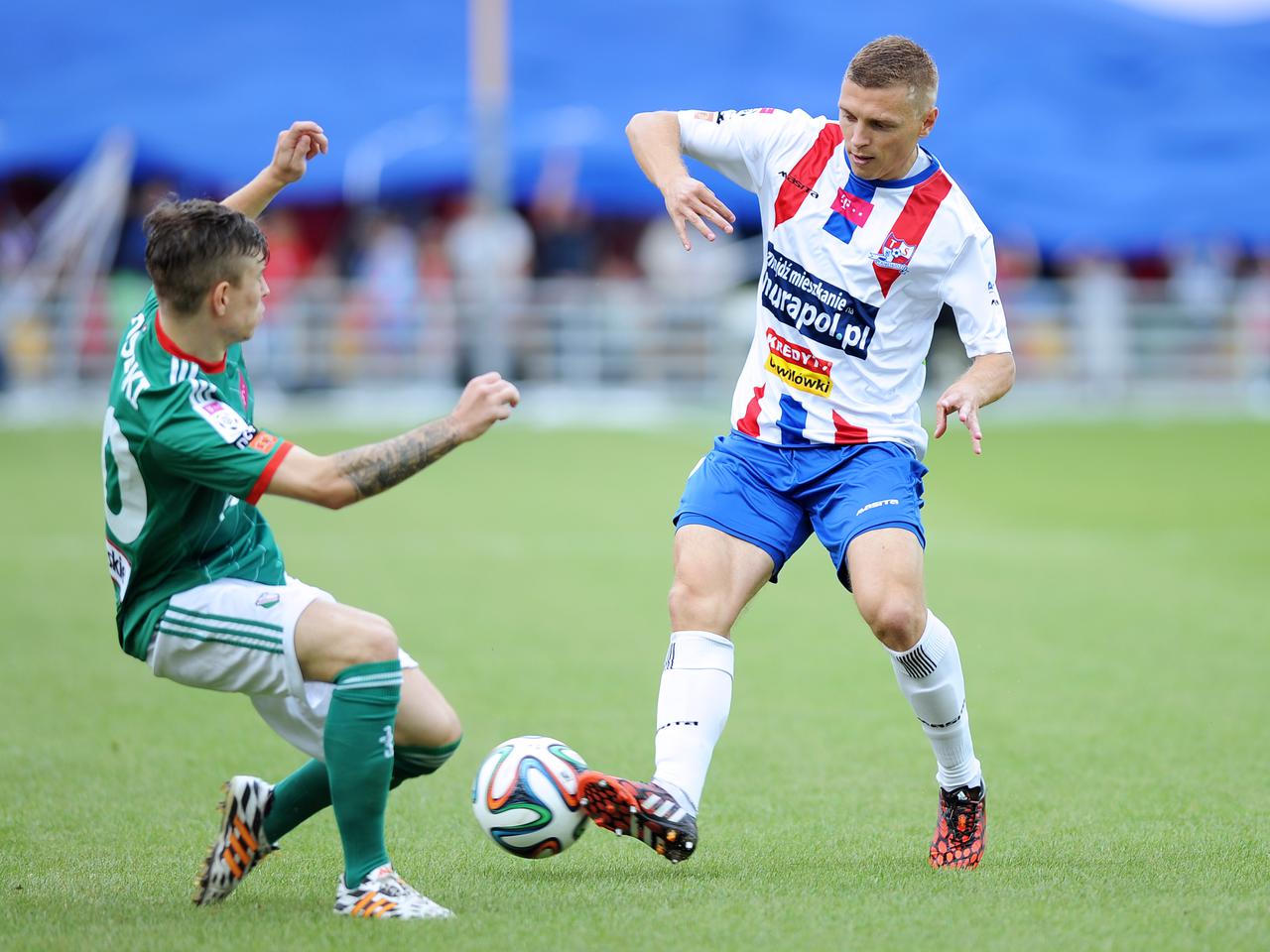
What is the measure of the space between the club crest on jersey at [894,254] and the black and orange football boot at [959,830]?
166 centimetres

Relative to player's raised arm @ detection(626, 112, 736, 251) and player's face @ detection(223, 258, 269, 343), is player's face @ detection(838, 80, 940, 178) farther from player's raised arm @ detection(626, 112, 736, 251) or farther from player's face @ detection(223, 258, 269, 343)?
player's face @ detection(223, 258, 269, 343)

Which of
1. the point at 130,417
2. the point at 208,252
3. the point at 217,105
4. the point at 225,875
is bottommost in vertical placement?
the point at 225,875

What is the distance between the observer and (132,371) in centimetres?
436

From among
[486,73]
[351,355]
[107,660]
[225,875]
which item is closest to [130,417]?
[225,875]

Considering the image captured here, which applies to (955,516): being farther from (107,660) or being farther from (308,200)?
(308,200)

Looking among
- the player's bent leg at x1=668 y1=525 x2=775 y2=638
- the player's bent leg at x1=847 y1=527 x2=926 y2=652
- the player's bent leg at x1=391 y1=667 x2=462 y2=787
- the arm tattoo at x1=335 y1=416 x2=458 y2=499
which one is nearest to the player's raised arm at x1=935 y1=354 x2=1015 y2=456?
the player's bent leg at x1=847 y1=527 x2=926 y2=652

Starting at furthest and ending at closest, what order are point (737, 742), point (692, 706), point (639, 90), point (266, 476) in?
1. point (639, 90)
2. point (737, 742)
3. point (692, 706)
4. point (266, 476)

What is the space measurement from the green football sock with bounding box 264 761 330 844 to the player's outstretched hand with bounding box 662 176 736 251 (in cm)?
189

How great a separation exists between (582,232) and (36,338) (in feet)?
25.6

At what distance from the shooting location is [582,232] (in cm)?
2477

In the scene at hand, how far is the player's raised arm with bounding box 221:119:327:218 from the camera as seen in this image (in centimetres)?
515

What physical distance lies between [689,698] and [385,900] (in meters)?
1.14

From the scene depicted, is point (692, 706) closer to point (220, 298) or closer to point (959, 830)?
point (959, 830)

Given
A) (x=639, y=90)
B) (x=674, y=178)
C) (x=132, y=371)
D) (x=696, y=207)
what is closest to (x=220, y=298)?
(x=132, y=371)
